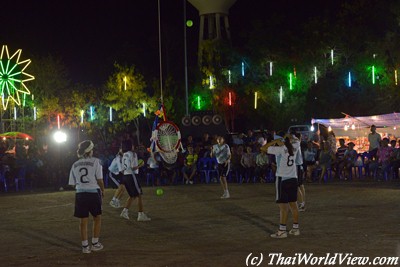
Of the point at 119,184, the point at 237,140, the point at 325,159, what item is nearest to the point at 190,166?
the point at 237,140

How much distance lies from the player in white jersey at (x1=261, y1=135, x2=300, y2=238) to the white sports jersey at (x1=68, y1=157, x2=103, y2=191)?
3324 millimetres

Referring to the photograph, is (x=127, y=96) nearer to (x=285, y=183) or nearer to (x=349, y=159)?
(x=349, y=159)

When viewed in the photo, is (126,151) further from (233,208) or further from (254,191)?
(254,191)

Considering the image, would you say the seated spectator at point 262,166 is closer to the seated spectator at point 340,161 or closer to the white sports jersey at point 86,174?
the seated spectator at point 340,161

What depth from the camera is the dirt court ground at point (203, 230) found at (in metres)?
10.3

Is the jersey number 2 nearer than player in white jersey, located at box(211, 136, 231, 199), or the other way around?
the jersey number 2

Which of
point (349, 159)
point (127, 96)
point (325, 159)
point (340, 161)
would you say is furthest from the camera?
point (127, 96)

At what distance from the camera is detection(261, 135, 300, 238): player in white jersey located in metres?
11.8

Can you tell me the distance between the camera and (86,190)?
10859 millimetres

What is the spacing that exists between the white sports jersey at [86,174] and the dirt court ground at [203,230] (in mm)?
1151

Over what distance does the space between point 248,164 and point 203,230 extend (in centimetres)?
1210

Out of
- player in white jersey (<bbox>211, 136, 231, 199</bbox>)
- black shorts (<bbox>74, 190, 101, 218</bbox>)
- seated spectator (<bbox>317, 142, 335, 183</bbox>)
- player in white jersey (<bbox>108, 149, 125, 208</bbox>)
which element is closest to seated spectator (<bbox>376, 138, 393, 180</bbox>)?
seated spectator (<bbox>317, 142, 335, 183</bbox>)

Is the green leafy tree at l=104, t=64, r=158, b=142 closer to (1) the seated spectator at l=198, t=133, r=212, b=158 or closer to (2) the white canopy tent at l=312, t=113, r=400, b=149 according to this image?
(1) the seated spectator at l=198, t=133, r=212, b=158

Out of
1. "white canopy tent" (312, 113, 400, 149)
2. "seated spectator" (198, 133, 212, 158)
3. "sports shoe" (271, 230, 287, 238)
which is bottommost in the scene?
"sports shoe" (271, 230, 287, 238)
